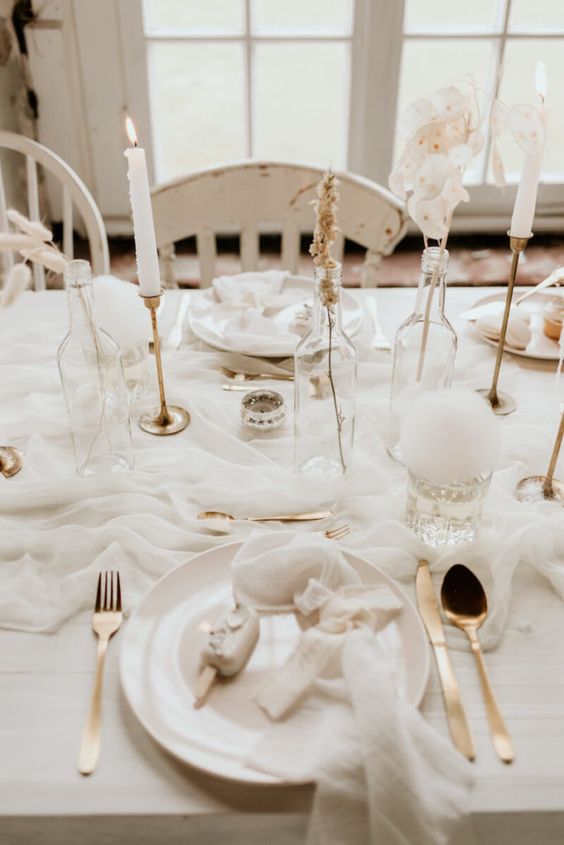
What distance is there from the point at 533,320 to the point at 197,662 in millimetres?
907

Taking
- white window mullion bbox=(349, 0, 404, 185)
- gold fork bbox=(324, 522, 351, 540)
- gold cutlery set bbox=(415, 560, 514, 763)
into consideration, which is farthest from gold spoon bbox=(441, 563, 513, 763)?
white window mullion bbox=(349, 0, 404, 185)

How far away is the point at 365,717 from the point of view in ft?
1.98

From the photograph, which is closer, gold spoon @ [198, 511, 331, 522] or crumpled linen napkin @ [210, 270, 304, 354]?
gold spoon @ [198, 511, 331, 522]

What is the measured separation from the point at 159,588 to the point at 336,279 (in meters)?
0.38

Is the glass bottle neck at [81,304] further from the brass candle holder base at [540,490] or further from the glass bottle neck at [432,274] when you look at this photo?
the brass candle holder base at [540,490]

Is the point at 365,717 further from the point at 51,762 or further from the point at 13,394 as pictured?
the point at 13,394

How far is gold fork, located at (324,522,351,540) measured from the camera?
2.81 ft

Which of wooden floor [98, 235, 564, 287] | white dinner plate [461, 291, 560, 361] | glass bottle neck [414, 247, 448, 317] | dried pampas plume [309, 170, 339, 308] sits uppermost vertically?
dried pampas plume [309, 170, 339, 308]

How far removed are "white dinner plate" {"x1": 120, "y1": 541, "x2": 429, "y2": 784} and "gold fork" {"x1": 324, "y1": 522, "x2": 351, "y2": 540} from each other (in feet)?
0.23

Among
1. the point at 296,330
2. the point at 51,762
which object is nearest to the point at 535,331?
the point at 296,330

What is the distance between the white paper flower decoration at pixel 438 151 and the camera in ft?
2.56

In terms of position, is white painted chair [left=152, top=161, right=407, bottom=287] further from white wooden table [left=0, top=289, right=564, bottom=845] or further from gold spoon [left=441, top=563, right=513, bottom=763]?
white wooden table [left=0, top=289, right=564, bottom=845]

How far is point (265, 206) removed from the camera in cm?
156

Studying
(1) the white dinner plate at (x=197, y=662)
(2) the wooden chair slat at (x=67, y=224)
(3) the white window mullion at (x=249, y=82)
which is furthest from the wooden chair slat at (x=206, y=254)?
(3) the white window mullion at (x=249, y=82)
